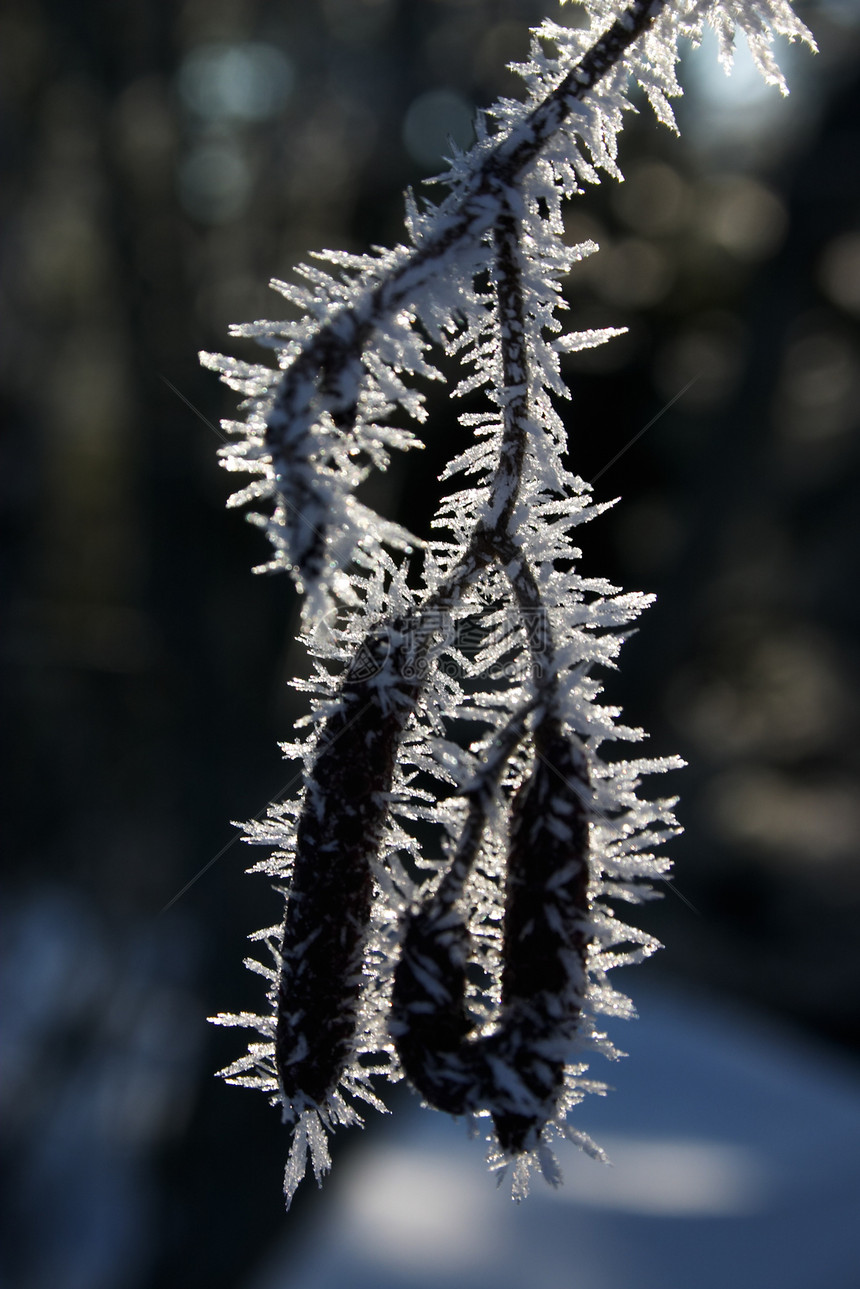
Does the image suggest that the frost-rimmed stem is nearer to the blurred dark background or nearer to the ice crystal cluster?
the ice crystal cluster

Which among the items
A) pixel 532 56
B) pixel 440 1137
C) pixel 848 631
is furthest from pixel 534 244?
pixel 848 631

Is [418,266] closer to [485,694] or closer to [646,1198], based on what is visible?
[485,694]

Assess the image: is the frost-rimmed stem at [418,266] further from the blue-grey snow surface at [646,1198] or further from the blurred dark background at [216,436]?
the blue-grey snow surface at [646,1198]

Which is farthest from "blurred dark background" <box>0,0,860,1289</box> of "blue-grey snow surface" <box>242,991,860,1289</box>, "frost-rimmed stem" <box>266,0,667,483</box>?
"frost-rimmed stem" <box>266,0,667,483</box>

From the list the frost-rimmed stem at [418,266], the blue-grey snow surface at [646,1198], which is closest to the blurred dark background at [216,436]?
the blue-grey snow surface at [646,1198]

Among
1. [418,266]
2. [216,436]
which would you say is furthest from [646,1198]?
[418,266]

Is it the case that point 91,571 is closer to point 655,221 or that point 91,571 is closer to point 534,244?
point 655,221
